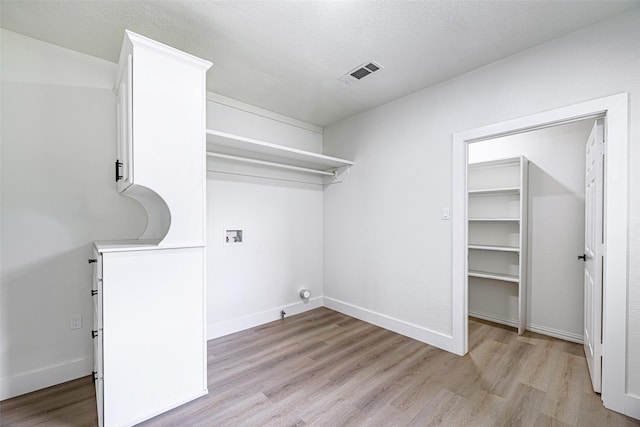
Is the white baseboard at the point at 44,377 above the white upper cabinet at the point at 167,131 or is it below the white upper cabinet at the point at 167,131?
below

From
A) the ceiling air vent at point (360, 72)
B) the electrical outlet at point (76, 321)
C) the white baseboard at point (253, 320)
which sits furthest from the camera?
the white baseboard at point (253, 320)

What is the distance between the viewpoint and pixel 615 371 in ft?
5.97

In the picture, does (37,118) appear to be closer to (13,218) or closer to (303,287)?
(13,218)

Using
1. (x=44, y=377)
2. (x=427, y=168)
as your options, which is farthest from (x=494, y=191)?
(x=44, y=377)

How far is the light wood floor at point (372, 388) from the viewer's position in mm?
1783

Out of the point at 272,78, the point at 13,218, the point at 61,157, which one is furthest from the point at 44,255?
the point at 272,78

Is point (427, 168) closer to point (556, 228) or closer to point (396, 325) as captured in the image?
point (556, 228)

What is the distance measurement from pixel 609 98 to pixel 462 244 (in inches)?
56.5

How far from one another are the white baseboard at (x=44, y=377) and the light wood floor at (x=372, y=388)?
6cm

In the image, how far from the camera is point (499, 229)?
138 inches

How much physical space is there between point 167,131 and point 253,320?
2.33 meters

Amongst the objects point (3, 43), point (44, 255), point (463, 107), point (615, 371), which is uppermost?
point (3, 43)

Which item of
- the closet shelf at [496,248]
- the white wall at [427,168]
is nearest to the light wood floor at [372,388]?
the white wall at [427,168]

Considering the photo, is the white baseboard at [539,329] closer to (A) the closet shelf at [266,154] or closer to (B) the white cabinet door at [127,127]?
(A) the closet shelf at [266,154]
